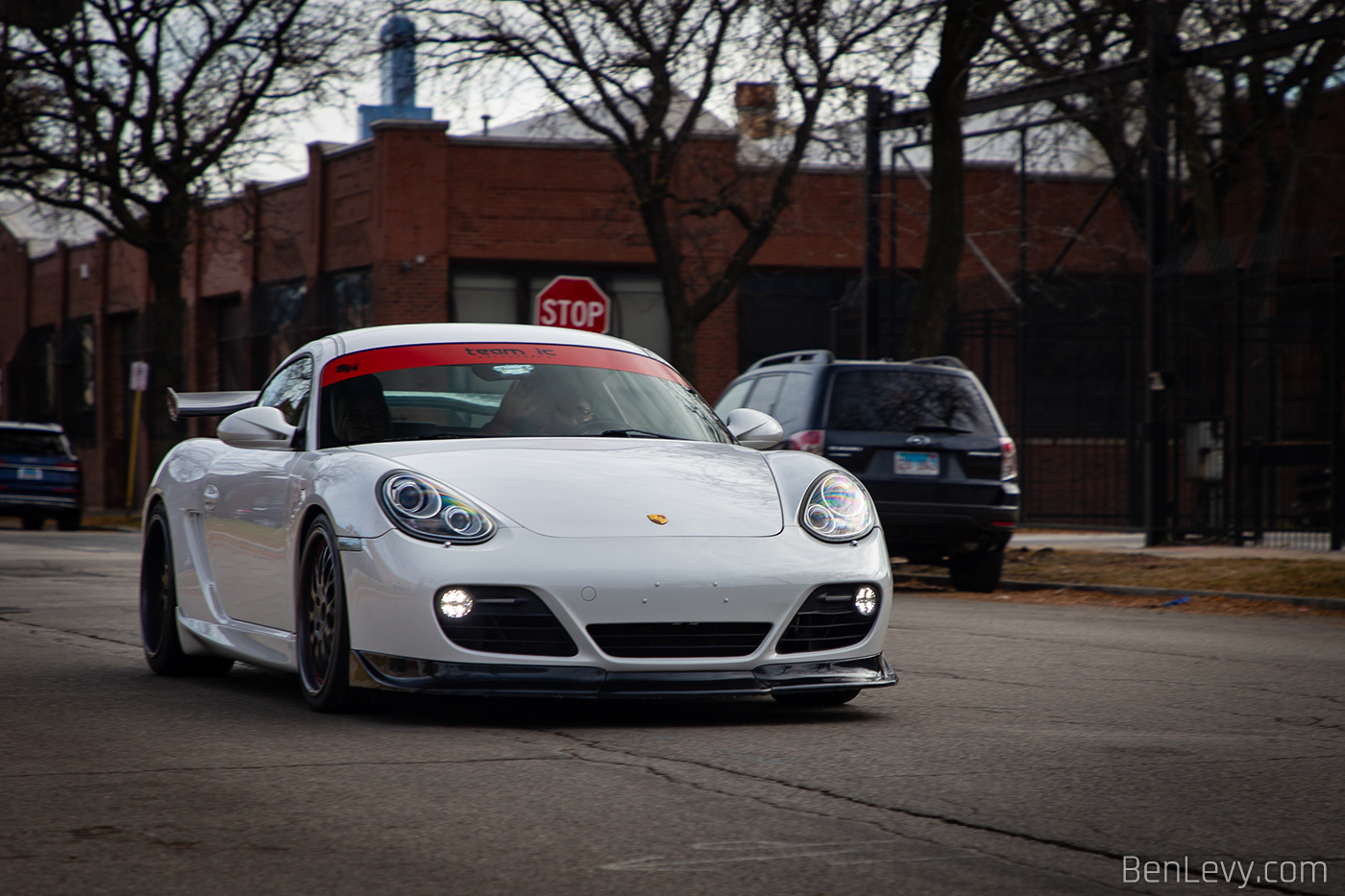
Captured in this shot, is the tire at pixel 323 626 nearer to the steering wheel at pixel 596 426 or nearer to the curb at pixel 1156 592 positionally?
the steering wheel at pixel 596 426

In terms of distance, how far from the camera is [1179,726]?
6.23 meters

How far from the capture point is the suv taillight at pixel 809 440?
1383 centimetres

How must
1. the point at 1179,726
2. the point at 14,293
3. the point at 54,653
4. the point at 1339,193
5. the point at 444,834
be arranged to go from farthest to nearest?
1. the point at 14,293
2. the point at 1339,193
3. the point at 54,653
4. the point at 1179,726
5. the point at 444,834

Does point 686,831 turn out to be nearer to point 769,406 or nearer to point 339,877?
point 339,877

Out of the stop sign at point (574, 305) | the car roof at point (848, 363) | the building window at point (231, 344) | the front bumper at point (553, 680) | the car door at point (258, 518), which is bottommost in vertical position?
the front bumper at point (553, 680)

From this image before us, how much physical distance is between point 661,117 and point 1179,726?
17.6 m

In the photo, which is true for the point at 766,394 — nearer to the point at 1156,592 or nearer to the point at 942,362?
the point at 942,362

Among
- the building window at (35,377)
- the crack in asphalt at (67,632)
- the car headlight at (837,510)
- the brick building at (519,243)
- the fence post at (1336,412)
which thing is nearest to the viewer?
the car headlight at (837,510)

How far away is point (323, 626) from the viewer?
624 cm

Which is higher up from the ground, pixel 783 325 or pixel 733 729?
pixel 783 325

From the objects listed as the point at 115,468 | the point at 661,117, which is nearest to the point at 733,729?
the point at 661,117

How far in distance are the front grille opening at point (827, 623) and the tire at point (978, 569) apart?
8.36 meters

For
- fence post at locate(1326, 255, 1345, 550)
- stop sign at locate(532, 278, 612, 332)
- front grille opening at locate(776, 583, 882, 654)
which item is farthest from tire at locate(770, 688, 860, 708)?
fence post at locate(1326, 255, 1345, 550)

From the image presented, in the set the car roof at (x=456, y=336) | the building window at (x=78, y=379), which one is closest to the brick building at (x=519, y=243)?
the building window at (x=78, y=379)
